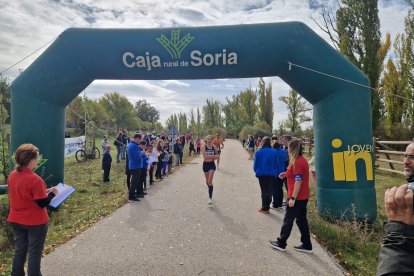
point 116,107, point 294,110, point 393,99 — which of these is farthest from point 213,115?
point 393,99

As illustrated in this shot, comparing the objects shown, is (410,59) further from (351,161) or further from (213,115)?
(213,115)

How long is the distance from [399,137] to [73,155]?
808 inches

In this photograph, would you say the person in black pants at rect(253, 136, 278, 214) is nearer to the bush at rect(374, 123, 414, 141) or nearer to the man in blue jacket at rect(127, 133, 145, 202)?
the man in blue jacket at rect(127, 133, 145, 202)

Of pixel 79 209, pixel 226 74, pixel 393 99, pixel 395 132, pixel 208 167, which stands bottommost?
pixel 79 209

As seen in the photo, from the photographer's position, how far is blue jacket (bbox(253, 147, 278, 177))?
742 cm

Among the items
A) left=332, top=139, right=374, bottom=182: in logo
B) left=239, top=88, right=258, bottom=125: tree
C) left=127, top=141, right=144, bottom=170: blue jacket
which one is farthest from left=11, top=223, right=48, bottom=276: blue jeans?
left=239, top=88, right=258, bottom=125: tree

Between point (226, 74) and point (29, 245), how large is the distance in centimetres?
529

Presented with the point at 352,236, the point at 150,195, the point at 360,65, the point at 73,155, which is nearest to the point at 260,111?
the point at 360,65

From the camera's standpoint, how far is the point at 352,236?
5.66 meters

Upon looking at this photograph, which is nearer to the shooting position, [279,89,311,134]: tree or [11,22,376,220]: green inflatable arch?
[11,22,376,220]: green inflatable arch

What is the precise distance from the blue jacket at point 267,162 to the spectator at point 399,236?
225 inches

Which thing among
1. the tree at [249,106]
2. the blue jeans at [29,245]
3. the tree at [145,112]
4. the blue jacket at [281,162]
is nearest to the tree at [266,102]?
the tree at [249,106]

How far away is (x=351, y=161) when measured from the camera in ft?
21.6

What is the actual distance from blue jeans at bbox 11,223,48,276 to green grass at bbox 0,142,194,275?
2.34 ft
